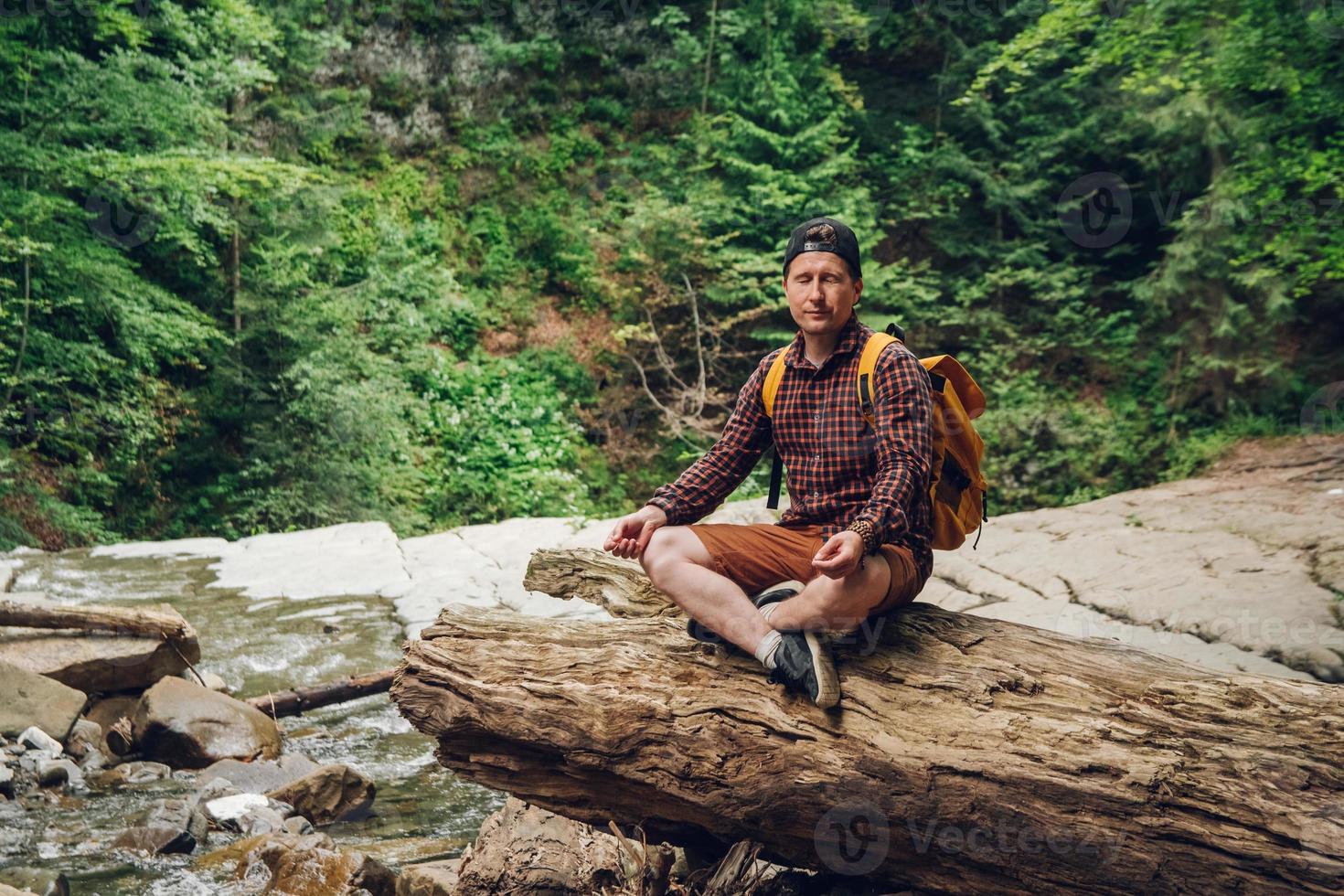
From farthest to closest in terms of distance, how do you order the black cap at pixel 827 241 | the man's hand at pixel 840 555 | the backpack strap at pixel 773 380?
the backpack strap at pixel 773 380 < the black cap at pixel 827 241 < the man's hand at pixel 840 555

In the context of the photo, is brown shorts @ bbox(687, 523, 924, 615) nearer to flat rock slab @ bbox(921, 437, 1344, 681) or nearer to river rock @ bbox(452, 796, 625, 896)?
river rock @ bbox(452, 796, 625, 896)

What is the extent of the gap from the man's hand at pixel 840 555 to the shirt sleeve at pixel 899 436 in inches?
5.1

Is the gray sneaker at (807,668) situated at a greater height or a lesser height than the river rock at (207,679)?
greater

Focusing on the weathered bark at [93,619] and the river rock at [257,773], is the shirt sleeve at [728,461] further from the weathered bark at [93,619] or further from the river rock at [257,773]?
the weathered bark at [93,619]

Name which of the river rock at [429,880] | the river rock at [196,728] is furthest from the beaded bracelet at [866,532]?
the river rock at [196,728]

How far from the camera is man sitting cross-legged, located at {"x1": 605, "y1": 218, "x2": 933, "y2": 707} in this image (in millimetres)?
3410

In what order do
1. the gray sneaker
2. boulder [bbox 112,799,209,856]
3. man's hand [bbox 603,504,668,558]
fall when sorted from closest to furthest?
the gray sneaker < man's hand [bbox 603,504,668,558] < boulder [bbox 112,799,209,856]

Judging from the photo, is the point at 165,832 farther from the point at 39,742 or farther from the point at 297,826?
the point at 39,742

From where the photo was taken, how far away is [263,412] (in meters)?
14.6

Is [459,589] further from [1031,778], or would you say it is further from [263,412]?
[1031,778]

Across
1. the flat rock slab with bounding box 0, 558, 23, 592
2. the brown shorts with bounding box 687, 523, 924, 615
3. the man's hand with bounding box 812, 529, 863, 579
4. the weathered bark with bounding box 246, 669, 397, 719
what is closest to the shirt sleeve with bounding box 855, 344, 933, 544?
the man's hand with bounding box 812, 529, 863, 579

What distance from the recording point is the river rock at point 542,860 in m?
4.04

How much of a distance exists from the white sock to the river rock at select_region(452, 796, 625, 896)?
1.14 m

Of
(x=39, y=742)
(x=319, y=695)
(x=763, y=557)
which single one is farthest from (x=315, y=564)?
(x=763, y=557)
